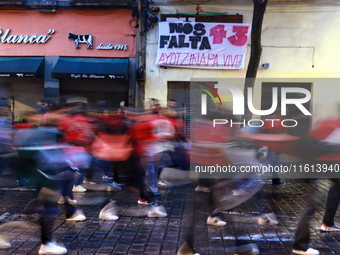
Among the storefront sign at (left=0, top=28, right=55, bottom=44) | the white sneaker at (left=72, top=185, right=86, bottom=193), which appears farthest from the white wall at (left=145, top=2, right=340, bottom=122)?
the white sneaker at (left=72, top=185, right=86, bottom=193)

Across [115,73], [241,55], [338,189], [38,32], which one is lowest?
[338,189]

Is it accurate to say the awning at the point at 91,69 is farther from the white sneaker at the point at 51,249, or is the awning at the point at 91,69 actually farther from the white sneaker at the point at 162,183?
the white sneaker at the point at 51,249

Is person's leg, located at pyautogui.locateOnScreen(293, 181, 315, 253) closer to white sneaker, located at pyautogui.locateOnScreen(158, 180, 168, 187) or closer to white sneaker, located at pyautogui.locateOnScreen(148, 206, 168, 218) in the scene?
white sneaker, located at pyautogui.locateOnScreen(148, 206, 168, 218)

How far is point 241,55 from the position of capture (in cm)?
1412

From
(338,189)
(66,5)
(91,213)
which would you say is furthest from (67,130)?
(66,5)

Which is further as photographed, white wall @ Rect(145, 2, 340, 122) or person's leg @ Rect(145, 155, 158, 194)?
white wall @ Rect(145, 2, 340, 122)

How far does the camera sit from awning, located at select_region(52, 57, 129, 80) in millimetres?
13727

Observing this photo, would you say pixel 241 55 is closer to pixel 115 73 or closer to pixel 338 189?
pixel 115 73

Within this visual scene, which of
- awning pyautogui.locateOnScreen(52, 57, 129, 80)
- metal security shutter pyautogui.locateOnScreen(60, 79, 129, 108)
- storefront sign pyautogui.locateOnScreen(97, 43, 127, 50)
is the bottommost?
metal security shutter pyautogui.locateOnScreen(60, 79, 129, 108)

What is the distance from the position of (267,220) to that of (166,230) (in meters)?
1.72

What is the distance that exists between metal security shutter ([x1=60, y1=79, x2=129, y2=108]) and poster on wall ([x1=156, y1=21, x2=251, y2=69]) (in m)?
2.17

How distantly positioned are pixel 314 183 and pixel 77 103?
12.6ft

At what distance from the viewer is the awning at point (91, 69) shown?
45.0ft

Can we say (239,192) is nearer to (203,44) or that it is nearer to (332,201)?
(332,201)
